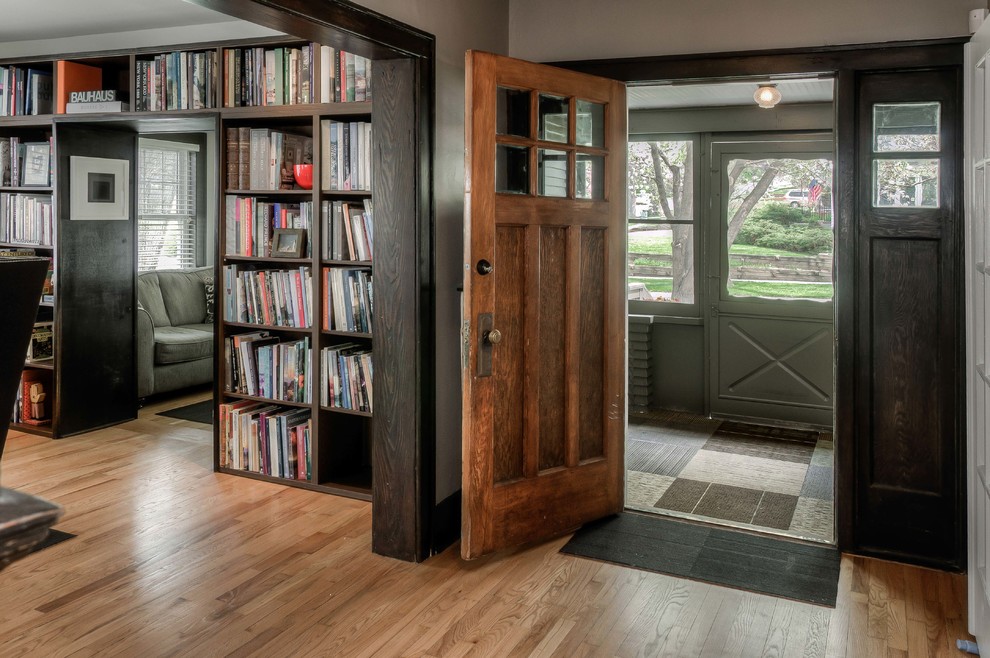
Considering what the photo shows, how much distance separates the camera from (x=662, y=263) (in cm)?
622

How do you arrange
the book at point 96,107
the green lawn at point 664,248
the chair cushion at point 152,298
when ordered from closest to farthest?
1. the book at point 96,107
2. the green lawn at point 664,248
3. the chair cushion at point 152,298

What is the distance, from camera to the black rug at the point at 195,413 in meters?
5.70

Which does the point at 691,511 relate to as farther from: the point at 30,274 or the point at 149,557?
the point at 30,274

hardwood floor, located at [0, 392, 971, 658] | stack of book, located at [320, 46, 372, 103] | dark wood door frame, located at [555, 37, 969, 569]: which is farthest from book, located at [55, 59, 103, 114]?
dark wood door frame, located at [555, 37, 969, 569]

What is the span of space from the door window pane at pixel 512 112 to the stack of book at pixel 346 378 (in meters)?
1.42

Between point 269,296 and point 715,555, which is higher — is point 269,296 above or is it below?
above

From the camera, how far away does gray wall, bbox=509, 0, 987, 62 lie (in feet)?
10.3

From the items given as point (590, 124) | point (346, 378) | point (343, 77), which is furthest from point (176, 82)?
point (590, 124)

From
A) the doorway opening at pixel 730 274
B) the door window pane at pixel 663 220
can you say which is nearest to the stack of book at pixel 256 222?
the doorway opening at pixel 730 274

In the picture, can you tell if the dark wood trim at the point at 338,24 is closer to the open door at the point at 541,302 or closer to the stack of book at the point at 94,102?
the open door at the point at 541,302

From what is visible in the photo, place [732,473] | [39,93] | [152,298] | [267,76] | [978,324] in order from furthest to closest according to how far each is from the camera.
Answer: [152,298], [39,93], [732,473], [267,76], [978,324]

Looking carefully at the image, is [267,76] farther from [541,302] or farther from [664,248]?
[664,248]

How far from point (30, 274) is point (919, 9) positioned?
10.8 feet

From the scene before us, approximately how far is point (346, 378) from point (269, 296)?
26.4 inches
